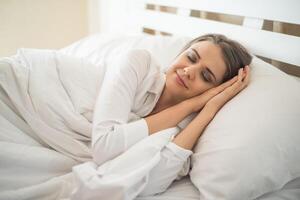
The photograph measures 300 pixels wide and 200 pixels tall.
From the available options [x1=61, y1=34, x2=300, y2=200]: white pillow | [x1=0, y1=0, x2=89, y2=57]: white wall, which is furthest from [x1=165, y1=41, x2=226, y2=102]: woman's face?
[x1=0, y1=0, x2=89, y2=57]: white wall

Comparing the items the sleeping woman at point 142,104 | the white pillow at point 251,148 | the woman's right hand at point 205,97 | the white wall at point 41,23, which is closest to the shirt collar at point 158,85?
the sleeping woman at point 142,104

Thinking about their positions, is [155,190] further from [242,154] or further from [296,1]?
[296,1]

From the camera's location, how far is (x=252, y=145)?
0.80m

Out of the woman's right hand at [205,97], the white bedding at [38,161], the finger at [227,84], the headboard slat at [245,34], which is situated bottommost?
the white bedding at [38,161]

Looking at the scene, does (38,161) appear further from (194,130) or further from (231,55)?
(231,55)

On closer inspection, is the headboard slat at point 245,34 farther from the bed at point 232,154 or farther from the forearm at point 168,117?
the forearm at point 168,117

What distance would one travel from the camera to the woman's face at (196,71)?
1.02 metres

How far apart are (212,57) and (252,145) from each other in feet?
1.17

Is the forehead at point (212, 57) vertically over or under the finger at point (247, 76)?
over

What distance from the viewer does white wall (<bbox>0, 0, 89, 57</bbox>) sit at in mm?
1778

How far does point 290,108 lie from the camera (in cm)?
86

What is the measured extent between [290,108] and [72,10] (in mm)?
1651

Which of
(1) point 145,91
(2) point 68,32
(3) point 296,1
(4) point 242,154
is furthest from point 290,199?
(2) point 68,32

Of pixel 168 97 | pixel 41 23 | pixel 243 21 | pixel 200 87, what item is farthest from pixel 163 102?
pixel 41 23
